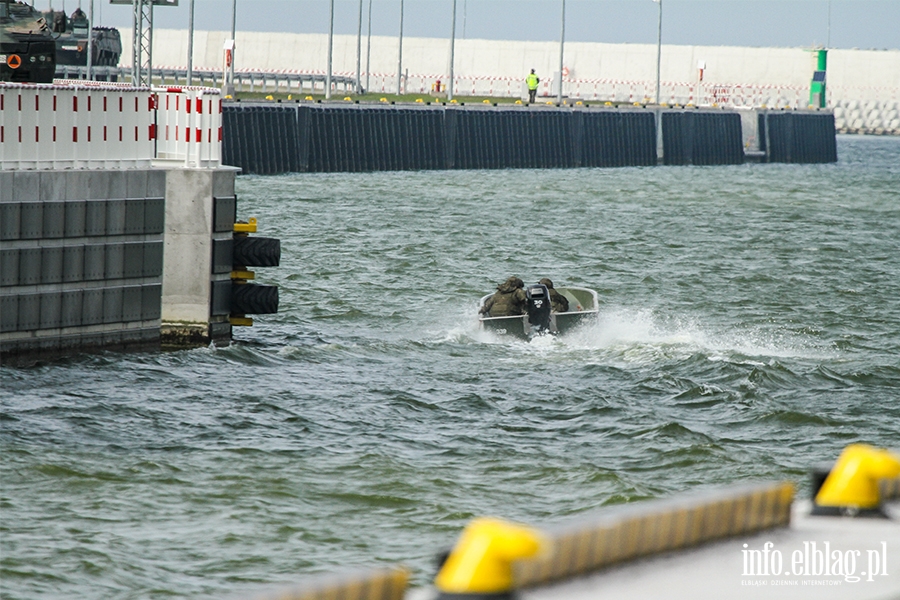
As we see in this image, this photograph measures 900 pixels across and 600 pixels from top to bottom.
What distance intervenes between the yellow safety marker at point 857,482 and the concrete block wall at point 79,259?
983 cm

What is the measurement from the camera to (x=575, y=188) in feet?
170

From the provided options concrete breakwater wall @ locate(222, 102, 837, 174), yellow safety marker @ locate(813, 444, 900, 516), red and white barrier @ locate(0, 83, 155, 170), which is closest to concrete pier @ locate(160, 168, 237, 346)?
red and white barrier @ locate(0, 83, 155, 170)

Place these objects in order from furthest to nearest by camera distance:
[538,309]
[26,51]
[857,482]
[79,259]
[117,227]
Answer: [26,51] → [538,309] → [117,227] → [79,259] → [857,482]

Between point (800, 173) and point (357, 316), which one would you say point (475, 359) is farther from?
point (800, 173)

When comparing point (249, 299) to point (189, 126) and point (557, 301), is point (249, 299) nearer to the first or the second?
point (189, 126)

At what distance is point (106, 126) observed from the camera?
15.3 meters

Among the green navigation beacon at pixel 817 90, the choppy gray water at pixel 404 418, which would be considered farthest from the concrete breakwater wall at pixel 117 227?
the green navigation beacon at pixel 817 90

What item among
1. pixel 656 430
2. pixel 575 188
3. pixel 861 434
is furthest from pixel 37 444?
pixel 575 188

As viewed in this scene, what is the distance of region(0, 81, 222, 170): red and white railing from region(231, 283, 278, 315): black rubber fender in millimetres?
1472

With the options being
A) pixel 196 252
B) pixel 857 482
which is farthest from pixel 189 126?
pixel 857 482

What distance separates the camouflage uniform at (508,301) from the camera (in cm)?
1789

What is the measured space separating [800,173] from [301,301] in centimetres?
5181

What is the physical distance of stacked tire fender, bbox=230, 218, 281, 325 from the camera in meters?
16.5

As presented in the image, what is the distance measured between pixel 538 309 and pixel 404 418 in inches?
174
